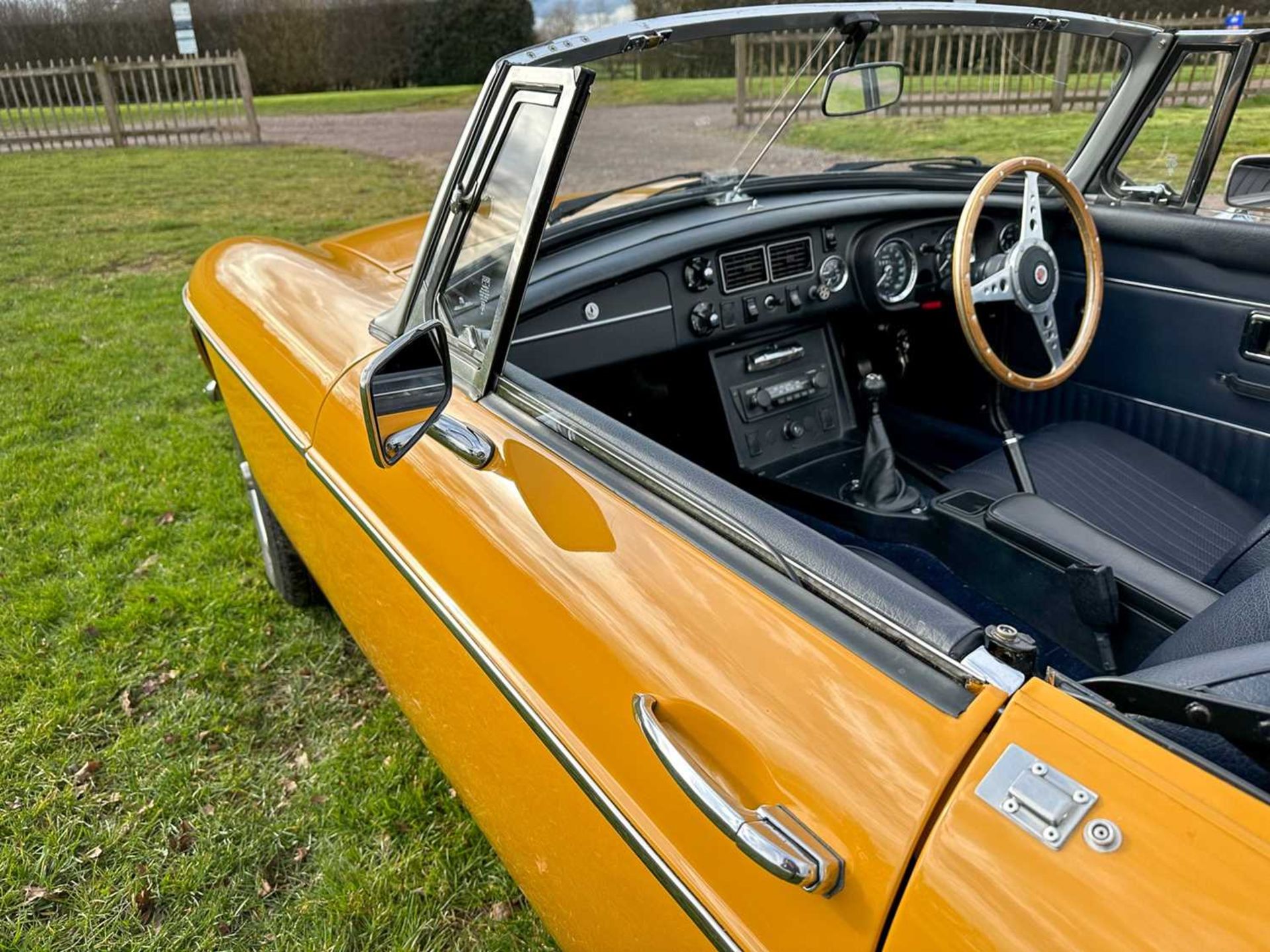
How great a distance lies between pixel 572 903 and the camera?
1498mm

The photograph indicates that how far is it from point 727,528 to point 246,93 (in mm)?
16924

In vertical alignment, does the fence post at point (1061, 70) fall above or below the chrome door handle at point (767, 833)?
above

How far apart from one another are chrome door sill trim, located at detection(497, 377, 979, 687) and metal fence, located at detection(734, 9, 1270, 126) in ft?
3.16

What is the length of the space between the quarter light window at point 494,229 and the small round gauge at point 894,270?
1735 millimetres

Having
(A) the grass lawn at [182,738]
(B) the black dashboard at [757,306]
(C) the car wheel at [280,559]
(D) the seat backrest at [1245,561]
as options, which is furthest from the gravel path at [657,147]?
(A) the grass lawn at [182,738]

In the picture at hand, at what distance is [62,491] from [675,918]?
4.00m

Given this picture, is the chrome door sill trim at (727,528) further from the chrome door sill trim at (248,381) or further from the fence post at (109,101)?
the fence post at (109,101)

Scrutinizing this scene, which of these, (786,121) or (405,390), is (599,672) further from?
(786,121)

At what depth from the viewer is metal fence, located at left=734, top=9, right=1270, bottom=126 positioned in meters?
2.21

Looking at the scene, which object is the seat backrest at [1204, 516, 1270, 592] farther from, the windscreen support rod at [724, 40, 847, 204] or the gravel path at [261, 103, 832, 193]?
the gravel path at [261, 103, 832, 193]

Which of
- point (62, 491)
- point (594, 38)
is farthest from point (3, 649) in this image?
point (594, 38)

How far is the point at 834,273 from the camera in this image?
126 inches

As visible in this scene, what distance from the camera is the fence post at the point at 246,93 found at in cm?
1547

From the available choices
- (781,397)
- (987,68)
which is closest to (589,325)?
(781,397)
